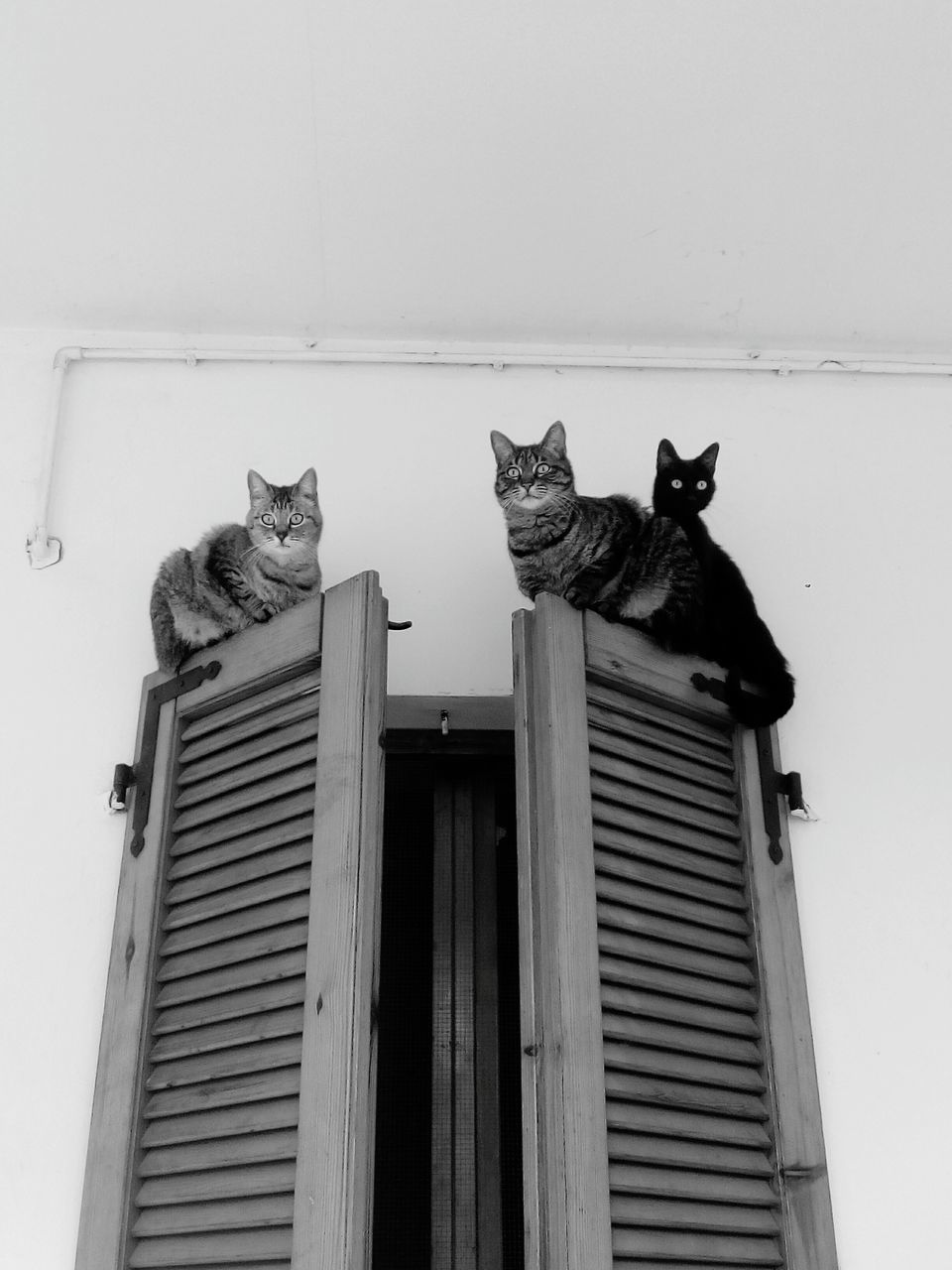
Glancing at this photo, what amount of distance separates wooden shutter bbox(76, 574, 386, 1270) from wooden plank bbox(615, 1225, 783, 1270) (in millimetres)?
303

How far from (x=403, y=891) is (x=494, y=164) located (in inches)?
48.0

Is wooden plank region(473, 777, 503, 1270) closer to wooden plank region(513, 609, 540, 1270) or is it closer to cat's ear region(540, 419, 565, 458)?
wooden plank region(513, 609, 540, 1270)

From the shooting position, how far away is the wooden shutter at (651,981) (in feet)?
4.66

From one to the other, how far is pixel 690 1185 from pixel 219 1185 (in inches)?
22.2

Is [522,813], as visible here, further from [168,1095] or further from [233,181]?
[233,181]

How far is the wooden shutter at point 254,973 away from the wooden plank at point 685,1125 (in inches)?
11.7

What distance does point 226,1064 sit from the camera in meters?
1.53

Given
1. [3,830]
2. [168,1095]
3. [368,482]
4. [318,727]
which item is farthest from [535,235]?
[168,1095]

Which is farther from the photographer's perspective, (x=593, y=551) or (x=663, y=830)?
(x=593, y=551)

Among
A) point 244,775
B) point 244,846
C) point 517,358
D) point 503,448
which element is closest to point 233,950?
point 244,846

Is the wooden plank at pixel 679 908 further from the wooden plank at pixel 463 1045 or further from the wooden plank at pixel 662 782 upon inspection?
the wooden plank at pixel 463 1045

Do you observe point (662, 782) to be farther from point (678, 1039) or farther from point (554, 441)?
point (554, 441)

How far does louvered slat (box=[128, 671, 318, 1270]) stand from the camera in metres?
1.45

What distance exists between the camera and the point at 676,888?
1.67 meters
